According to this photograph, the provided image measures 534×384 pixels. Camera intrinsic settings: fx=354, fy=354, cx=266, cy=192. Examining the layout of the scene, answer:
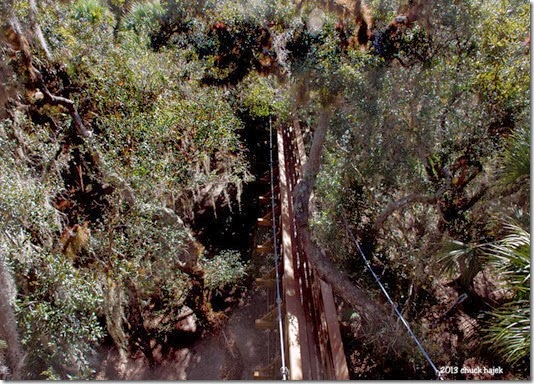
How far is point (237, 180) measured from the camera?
618 cm

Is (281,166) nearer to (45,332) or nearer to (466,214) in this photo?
(466,214)

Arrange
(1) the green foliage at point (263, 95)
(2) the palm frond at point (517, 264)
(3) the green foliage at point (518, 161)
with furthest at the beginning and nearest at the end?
(1) the green foliage at point (263, 95) < (3) the green foliage at point (518, 161) < (2) the palm frond at point (517, 264)

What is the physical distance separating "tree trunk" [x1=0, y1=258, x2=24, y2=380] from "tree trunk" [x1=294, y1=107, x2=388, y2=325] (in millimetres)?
3047

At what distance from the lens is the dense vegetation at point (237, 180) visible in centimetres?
330

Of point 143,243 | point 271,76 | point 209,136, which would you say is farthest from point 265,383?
point 271,76

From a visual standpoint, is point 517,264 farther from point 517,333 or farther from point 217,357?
point 217,357

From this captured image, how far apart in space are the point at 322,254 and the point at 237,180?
2.24 m

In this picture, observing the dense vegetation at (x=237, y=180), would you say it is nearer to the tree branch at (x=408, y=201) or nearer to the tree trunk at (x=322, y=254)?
the tree branch at (x=408, y=201)

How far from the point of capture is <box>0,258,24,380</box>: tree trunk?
2627mm

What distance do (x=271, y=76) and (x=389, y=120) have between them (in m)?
2.67

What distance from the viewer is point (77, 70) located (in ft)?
18.6

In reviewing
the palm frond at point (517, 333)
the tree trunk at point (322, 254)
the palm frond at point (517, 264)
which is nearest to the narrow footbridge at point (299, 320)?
the tree trunk at point (322, 254)

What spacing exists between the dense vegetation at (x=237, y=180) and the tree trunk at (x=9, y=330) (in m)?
0.01

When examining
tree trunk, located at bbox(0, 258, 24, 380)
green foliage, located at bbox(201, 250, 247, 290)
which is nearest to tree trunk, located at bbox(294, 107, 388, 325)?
green foliage, located at bbox(201, 250, 247, 290)
